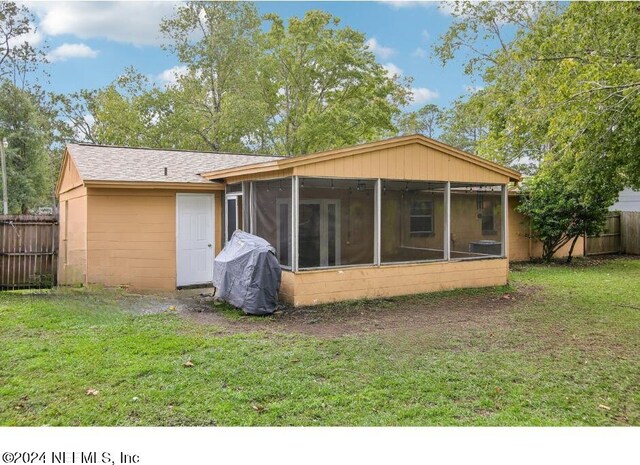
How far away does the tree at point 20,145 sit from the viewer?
67.4ft

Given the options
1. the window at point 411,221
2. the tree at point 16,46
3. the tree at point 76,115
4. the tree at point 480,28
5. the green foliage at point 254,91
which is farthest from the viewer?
the tree at point 76,115

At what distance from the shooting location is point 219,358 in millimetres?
4613

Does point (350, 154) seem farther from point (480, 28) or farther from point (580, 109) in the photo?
point (480, 28)

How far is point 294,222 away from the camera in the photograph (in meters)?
7.24

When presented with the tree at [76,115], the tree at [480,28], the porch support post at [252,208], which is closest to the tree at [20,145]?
the tree at [76,115]

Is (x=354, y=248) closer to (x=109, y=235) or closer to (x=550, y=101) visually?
(x=550, y=101)

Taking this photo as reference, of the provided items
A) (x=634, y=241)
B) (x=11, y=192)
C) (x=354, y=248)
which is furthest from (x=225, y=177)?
(x=11, y=192)

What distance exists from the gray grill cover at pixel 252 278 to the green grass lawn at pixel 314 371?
35 cm

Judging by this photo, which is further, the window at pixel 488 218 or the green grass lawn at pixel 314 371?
the window at pixel 488 218

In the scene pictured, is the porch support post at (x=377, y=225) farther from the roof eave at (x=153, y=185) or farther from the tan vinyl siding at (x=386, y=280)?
the roof eave at (x=153, y=185)

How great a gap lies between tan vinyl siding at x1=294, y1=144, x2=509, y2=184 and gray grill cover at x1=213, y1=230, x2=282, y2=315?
4.59ft

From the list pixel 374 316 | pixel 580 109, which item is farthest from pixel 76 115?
pixel 580 109

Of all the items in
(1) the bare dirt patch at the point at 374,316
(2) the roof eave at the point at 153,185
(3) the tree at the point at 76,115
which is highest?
(3) the tree at the point at 76,115

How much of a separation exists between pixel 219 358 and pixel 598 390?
11.3 ft
